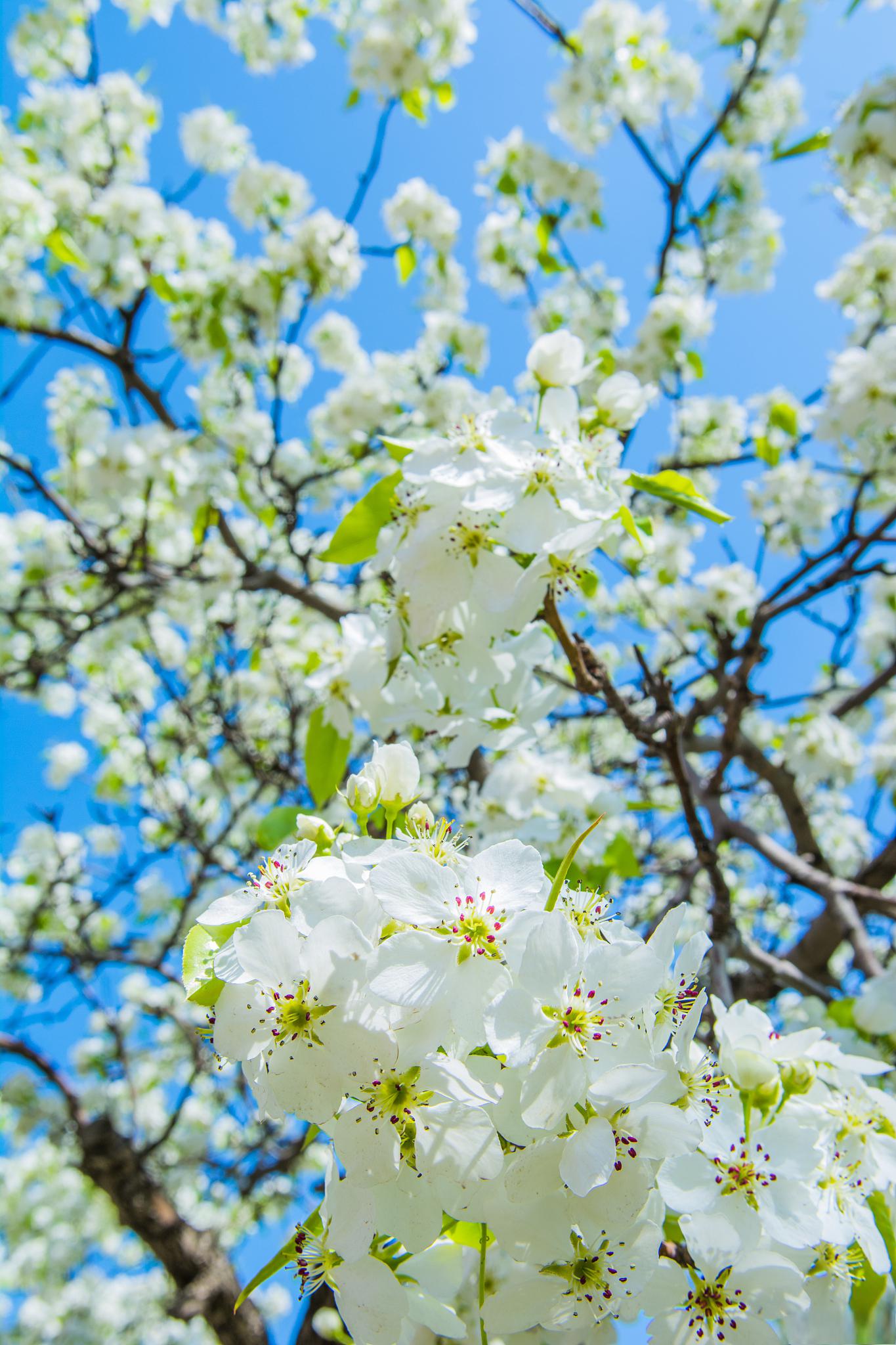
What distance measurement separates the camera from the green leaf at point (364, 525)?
1483 mm

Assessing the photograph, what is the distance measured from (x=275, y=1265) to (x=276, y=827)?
0.90 m

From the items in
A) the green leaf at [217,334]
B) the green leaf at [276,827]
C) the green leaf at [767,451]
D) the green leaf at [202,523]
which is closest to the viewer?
the green leaf at [276,827]

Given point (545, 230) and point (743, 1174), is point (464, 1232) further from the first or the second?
point (545, 230)

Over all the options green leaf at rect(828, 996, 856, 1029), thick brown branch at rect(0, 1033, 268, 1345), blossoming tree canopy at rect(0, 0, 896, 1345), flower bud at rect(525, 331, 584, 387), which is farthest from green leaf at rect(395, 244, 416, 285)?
thick brown branch at rect(0, 1033, 268, 1345)

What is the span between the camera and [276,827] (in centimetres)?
169

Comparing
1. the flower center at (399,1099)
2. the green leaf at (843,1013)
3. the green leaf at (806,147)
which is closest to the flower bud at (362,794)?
the flower center at (399,1099)

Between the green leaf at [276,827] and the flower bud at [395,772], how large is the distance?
0.70 meters

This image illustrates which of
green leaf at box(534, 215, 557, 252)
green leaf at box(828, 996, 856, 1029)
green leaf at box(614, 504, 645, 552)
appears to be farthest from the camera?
green leaf at box(534, 215, 557, 252)

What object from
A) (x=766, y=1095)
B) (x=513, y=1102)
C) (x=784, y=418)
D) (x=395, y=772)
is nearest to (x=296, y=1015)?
(x=513, y=1102)

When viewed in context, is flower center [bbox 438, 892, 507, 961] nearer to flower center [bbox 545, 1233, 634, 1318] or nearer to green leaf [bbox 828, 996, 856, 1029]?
flower center [bbox 545, 1233, 634, 1318]

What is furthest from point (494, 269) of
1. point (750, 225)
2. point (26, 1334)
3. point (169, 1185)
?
point (26, 1334)

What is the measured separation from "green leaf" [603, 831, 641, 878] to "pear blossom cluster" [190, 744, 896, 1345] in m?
0.86

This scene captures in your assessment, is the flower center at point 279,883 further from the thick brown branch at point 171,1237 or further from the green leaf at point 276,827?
the thick brown branch at point 171,1237

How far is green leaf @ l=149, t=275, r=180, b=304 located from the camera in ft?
12.6
